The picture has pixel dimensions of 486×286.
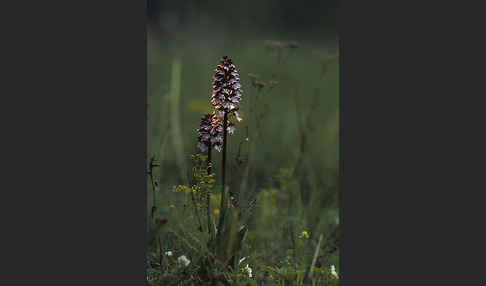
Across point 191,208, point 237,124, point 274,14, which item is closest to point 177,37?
point 274,14

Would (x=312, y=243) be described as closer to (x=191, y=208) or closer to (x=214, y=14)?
(x=191, y=208)

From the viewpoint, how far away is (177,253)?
3.04 metres

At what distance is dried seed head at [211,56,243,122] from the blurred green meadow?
128 millimetres

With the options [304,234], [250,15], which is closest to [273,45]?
[250,15]

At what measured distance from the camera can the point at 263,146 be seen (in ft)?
15.5

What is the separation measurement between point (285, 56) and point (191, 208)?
143cm

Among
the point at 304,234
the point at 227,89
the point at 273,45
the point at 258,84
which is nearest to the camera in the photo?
the point at 227,89

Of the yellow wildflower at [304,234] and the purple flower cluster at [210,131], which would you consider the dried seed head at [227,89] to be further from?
the yellow wildflower at [304,234]

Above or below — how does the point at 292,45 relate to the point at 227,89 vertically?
above

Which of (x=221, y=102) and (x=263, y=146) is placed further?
(x=263, y=146)

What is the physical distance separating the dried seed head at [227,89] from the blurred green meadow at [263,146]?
128 mm

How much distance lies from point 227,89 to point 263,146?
6.35 feet

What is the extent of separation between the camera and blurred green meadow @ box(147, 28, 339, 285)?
309 centimetres

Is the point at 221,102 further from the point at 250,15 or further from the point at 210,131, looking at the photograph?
the point at 250,15
